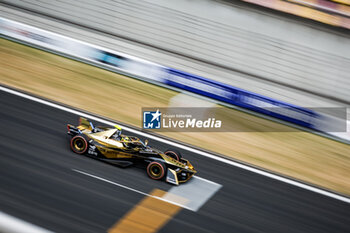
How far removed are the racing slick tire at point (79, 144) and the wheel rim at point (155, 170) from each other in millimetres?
1675

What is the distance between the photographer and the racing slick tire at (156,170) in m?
9.34

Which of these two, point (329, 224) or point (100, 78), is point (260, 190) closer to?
point (329, 224)

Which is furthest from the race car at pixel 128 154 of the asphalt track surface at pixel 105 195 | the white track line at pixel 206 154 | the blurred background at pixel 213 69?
the white track line at pixel 206 154

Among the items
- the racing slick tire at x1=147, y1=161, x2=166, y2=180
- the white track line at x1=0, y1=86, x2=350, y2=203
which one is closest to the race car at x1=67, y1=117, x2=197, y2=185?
the racing slick tire at x1=147, y1=161, x2=166, y2=180

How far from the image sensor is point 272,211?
9.42 m

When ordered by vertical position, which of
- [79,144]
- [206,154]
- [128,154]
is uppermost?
[79,144]

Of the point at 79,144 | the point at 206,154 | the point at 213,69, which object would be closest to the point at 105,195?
the point at 79,144

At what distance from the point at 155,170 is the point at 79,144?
78.2 inches

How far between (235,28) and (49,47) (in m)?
7.50

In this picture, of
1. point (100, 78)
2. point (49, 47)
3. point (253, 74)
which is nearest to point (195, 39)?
point (253, 74)

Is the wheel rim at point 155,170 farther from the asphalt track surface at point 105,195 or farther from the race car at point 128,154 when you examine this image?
the asphalt track surface at point 105,195

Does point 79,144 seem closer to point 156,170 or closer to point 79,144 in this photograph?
point 79,144

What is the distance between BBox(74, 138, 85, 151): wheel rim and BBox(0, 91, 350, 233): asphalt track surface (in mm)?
220

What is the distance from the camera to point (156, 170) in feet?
31.0
